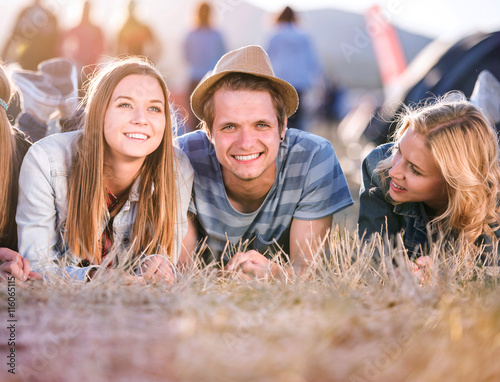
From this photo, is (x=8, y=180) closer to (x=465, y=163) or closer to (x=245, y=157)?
(x=245, y=157)

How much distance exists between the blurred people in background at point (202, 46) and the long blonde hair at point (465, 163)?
3149 millimetres

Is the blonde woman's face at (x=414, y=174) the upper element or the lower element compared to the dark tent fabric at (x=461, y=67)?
lower

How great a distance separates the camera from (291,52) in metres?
5.55

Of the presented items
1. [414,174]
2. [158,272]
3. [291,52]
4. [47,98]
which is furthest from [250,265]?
[291,52]

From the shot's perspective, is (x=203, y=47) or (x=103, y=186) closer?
(x=103, y=186)

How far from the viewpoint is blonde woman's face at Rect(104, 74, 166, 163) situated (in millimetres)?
2408

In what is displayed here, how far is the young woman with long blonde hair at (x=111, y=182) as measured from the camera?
2.30m

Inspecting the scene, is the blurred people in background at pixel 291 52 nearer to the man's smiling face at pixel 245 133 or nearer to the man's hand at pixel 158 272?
the man's smiling face at pixel 245 133

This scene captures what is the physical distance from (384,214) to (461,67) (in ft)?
7.20

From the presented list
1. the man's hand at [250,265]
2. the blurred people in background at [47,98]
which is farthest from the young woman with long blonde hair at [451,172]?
the blurred people in background at [47,98]

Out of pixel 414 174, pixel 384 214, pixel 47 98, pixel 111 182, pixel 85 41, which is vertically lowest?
pixel 384 214

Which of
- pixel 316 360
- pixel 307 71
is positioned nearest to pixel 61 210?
pixel 316 360

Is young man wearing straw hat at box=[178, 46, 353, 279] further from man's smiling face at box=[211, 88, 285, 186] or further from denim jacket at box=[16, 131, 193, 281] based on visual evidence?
denim jacket at box=[16, 131, 193, 281]

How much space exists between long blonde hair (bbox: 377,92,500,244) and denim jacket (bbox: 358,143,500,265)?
0.39 feet
